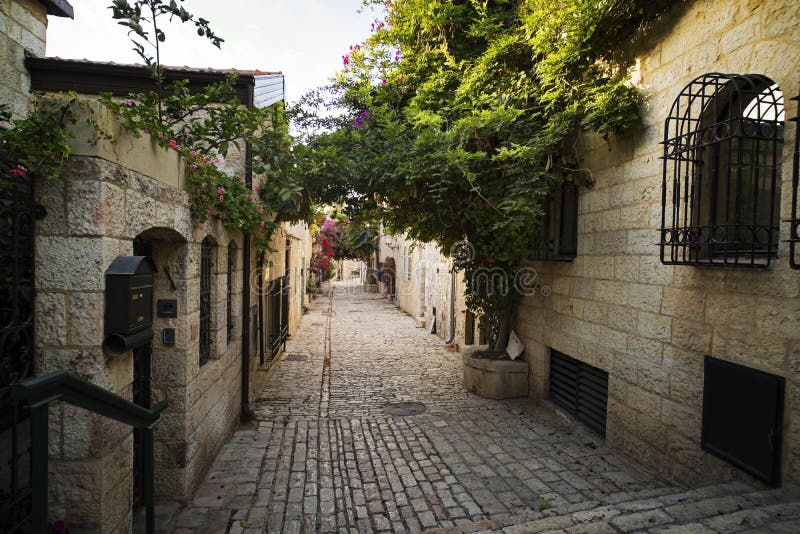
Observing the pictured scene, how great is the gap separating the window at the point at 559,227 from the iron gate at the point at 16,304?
17.0 feet

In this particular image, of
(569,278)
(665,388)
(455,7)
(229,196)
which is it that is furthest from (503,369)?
(455,7)

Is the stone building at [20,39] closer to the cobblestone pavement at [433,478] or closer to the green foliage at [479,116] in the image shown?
the green foliage at [479,116]

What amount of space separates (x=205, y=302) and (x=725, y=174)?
500cm

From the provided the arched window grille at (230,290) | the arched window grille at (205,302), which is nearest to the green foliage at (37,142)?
the arched window grille at (205,302)

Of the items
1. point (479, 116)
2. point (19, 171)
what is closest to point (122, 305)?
point (19, 171)

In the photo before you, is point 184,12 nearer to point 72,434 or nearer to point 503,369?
point 72,434

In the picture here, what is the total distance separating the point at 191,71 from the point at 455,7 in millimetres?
3849

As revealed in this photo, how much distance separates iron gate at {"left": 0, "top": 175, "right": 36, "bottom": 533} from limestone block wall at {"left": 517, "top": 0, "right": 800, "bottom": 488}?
453 centimetres

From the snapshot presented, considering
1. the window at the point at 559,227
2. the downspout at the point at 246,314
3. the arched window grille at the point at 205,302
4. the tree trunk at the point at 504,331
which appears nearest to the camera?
the arched window grille at the point at 205,302

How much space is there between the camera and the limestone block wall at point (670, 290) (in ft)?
9.86

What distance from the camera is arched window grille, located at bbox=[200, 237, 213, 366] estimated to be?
4524mm

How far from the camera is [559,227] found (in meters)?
5.88

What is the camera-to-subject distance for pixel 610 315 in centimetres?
487

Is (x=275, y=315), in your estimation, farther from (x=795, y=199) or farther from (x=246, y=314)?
(x=795, y=199)
